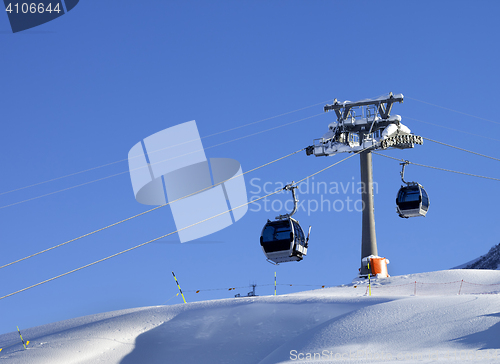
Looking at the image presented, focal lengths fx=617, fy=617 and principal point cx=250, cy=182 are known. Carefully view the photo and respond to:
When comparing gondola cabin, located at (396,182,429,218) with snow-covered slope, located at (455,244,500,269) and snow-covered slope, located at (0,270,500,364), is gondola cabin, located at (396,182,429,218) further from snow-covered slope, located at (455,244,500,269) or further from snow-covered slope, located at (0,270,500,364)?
snow-covered slope, located at (455,244,500,269)

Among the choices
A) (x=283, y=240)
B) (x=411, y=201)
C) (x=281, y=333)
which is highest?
(x=283, y=240)

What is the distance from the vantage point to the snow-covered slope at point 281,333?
1753 centimetres

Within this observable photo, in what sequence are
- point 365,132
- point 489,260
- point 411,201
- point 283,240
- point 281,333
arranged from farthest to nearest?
point 489,260, point 365,132, point 411,201, point 283,240, point 281,333

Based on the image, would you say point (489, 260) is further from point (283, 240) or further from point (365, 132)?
point (283, 240)

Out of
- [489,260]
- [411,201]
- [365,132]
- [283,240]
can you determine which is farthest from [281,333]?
[489,260]

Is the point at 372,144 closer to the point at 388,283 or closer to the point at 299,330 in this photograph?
the point at 388,283

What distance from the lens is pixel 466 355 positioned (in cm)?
1545

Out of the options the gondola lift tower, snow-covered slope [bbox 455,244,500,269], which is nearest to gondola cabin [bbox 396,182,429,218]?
the gondola lift tower

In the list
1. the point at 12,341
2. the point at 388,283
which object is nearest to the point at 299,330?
the point at 12,341

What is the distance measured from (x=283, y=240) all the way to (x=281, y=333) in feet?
13.1

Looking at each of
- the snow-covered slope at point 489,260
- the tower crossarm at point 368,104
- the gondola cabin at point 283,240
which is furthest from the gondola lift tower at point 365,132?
the snow-covered slope at point 489,260

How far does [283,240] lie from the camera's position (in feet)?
82.3

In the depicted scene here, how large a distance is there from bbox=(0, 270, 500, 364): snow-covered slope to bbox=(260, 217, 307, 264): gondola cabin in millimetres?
1982

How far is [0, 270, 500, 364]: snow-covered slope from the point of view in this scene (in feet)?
57.5
